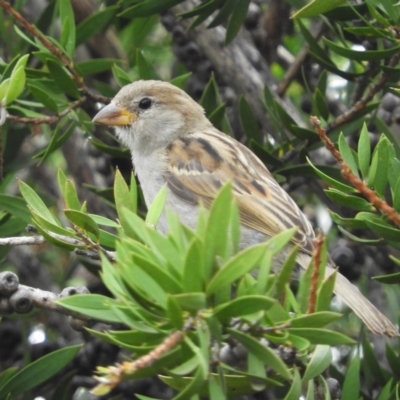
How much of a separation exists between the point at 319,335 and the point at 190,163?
7.07 feet

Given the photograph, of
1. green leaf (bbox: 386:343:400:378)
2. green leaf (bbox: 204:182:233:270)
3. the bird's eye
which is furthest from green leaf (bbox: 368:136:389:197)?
the bird's eye

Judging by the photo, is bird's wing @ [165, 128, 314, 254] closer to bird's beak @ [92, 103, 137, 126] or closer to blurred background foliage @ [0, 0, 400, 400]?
blurred background foliage @ [0, 0, 400, 400]

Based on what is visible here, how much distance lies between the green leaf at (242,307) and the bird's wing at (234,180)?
4.94ft

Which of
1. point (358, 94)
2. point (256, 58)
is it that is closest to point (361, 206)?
point (358, 94)

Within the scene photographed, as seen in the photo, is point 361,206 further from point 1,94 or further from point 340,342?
point 1,94

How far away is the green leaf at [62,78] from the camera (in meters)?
2.94

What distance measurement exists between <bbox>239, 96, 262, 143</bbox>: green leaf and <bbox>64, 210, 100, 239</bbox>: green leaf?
1.22 m

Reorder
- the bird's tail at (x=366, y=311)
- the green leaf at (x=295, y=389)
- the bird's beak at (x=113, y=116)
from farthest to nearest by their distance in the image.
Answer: the bird's beak at (x=113, y=116) → the bird's tail at (x=366, y=311) → the green leaf at (x=295, y=389)

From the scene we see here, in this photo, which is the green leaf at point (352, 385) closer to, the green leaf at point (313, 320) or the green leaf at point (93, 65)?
the green leaf at point (313, 320)

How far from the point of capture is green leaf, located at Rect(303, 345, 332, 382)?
1.72m

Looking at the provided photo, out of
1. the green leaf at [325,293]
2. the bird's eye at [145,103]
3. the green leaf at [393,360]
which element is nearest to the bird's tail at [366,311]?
the green leaf at [393,360]

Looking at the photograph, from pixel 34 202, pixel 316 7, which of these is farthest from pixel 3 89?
pixel 316 7

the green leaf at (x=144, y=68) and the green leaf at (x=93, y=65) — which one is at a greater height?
the green leaf at (x=93, y=65)

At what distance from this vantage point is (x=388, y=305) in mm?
3455
